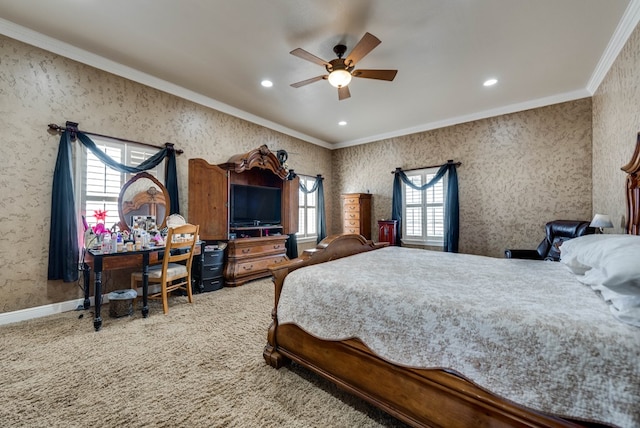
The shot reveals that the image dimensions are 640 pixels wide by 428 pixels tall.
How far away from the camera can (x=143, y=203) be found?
142 inches

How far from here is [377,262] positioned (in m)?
2.30

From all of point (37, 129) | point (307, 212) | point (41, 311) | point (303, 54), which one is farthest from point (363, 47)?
point (41, 311)

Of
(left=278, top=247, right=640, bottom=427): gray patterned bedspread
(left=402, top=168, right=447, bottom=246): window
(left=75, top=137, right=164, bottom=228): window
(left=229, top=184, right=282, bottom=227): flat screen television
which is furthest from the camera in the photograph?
(left=402, top=168, right=447, bottom=246): window

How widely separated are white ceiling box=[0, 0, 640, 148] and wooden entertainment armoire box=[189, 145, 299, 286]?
42.7 inches

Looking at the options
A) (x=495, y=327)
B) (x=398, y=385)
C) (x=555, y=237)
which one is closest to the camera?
(x=495, y=327)

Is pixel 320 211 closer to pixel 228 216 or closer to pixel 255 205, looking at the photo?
pixel 255 205

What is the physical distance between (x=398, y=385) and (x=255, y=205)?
4.04 metres

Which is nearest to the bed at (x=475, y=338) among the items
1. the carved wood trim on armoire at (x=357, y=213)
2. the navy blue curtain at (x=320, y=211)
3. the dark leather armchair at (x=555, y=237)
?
the dark leather armchair at (x=555, y=237)

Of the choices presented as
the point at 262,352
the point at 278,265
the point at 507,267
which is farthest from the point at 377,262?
the point at 262,352

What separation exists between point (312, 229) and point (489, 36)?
4752mm

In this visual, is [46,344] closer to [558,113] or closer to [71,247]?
[71,247]

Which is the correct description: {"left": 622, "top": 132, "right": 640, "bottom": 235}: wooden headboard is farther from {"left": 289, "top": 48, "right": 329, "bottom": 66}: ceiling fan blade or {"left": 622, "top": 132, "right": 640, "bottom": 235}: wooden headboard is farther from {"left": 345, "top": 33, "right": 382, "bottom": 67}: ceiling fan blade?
{"left": 289, "top": 48, "right": 329, "bottom": 66}: ceiling fan blade

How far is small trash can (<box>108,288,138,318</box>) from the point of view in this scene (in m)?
2.83

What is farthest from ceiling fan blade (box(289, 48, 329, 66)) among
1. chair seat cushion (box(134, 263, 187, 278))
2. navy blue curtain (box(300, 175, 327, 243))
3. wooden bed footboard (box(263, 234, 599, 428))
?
navy blue curtain (box(300, 175, 327, 243))
